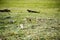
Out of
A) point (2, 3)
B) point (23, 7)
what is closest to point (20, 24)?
point (23, 7)

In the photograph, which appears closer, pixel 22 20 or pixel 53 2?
pixel 22 20

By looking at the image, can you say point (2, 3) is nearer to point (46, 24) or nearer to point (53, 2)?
point (53, 2)

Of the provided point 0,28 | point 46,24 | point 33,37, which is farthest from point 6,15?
point 33,37

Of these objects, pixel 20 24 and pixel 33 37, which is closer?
Answer: pixel 33 37

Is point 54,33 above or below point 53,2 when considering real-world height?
below

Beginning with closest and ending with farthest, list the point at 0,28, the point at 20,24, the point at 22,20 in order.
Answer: the point at 0,28 → the point at 20,24 → the point at 22,20

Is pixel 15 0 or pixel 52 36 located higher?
pixel 15 0

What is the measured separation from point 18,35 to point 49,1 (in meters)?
2.43

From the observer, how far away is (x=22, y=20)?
2.79 metres

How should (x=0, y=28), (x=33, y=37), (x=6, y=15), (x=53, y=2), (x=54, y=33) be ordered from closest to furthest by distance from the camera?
(x=33, y=37) → (x=54, y=33) → (x=0, y=28) → (x=6, y=15) → (x=53, y=2)

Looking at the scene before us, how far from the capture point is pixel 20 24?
2588 mm

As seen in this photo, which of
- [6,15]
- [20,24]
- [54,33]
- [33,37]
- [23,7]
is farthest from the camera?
[23,7]

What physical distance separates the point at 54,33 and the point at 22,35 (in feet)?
1.76

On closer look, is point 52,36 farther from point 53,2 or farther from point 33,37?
point 53,2
